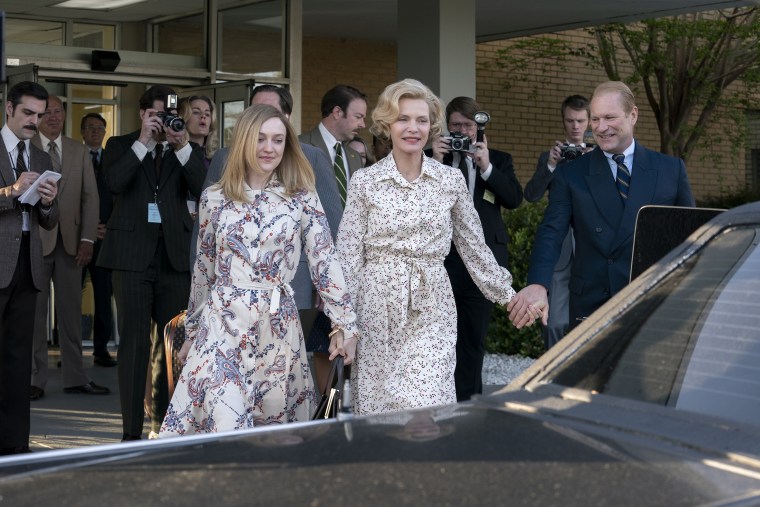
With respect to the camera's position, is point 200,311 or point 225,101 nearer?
point 200,311

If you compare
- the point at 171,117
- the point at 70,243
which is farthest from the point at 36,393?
the point at 171,117

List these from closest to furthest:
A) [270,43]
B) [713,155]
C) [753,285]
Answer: [753,285]
[270,43]
[713,155]

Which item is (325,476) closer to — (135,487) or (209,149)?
(135,487)

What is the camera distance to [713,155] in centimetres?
2127

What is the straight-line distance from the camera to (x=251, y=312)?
5.73 m

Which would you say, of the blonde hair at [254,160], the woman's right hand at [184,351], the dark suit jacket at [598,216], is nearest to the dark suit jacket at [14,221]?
the woman's right hand at [184,351]

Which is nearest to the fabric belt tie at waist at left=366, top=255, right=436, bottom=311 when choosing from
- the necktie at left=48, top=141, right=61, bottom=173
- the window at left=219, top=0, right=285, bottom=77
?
the necktie at left=48, top=141, right=61, bottom=173

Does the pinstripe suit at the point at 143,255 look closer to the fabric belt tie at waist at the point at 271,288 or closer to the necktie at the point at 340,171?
the necktie at the point at 340,171

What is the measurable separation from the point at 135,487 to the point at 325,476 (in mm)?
377

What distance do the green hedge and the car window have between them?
9069 millimetres

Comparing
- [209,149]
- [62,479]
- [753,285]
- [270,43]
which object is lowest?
[62,479]

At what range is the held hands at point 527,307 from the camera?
205 inches

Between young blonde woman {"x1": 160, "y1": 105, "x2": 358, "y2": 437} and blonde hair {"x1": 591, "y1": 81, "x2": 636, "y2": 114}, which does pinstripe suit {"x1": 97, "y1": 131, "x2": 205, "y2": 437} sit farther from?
blonde hair {"x1": 591, "y1": 81, "x2": 636, "y2": 114}

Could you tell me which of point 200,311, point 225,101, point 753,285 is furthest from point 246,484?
point 225,101
